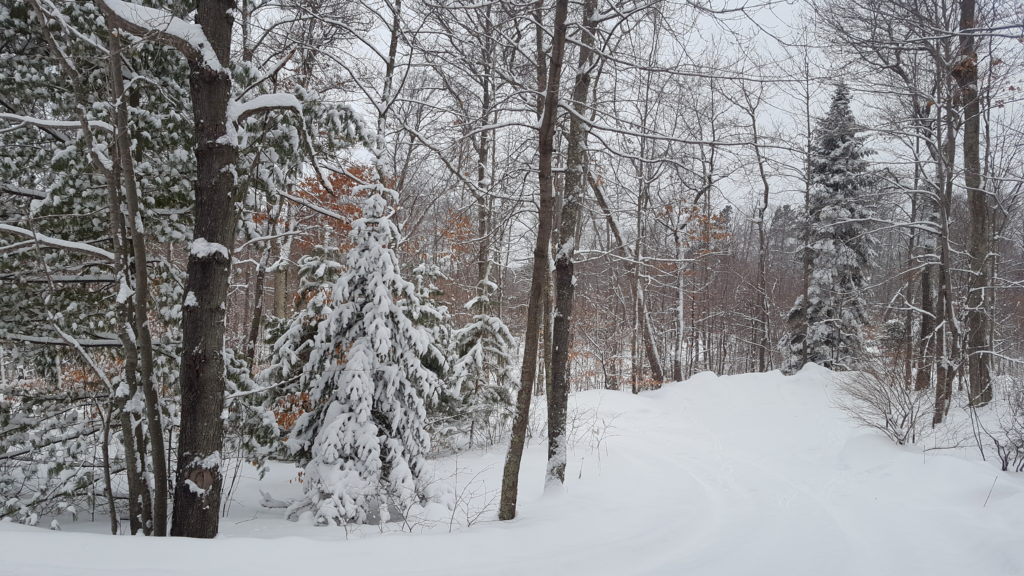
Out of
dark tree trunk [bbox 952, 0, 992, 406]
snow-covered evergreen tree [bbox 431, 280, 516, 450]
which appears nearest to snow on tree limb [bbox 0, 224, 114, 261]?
snow-covered evergreen tree [bbox 431, 280, 516, 450]

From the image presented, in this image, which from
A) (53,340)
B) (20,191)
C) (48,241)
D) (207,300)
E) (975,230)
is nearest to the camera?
(48,241)

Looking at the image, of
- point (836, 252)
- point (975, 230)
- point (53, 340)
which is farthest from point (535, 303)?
point (836, 252)

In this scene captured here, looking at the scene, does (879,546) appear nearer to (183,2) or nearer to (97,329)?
(97,329)

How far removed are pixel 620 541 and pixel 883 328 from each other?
24742 mm

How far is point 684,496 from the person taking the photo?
19.4 feet

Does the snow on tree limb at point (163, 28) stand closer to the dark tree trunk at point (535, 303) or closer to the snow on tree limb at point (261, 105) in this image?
the snow on tree limb at point (261, 105)

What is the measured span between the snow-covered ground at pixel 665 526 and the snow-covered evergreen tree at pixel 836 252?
932 centimetres

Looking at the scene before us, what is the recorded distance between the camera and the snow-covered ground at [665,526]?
10.6 feet

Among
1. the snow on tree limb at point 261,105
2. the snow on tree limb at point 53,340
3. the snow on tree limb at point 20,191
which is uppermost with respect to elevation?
the snow on tree limb at point 261,105

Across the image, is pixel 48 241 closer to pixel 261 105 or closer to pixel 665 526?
pixel 261 105

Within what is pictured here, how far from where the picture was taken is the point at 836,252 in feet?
55.8

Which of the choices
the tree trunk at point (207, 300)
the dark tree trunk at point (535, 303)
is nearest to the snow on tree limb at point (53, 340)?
the tree trunk at point (207, 300)

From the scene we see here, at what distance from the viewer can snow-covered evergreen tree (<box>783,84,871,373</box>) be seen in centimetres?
1692

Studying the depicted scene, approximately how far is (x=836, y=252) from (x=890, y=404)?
11498 millimetres
